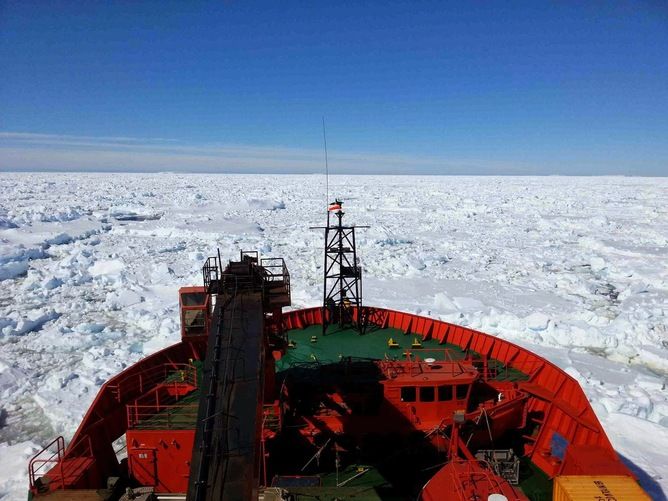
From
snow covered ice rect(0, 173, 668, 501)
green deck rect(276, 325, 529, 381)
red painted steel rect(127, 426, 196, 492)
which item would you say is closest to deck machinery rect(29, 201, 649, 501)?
red painted steel rect(127, 426, 196, 492)

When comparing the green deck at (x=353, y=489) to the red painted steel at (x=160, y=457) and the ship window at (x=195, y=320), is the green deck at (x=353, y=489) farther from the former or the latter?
the ship window at (x=195, y=320)

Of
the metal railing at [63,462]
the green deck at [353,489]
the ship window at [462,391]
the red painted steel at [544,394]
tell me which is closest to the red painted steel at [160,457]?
the metal railing at [63,462]

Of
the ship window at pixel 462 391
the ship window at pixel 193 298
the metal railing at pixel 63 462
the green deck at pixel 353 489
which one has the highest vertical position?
the ship window at pixel 193 298

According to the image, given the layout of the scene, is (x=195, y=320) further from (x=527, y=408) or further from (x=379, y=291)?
(x=379, y=291)

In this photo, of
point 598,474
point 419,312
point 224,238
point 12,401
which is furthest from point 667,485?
point 224,238

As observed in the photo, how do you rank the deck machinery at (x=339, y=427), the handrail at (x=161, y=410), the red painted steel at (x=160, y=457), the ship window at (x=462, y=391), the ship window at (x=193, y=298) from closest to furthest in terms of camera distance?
the deck machinery at (x=339, y=427) < the red painted steel at (x=160, y=457) < the handrail at (x=161, y=410) < the ship window at (x=193, y=298) < the ship window at (x=462, y=391)

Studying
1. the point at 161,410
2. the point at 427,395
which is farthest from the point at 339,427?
the point at 161,410

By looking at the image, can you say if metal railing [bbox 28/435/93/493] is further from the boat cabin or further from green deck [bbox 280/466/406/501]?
the boat cabin
